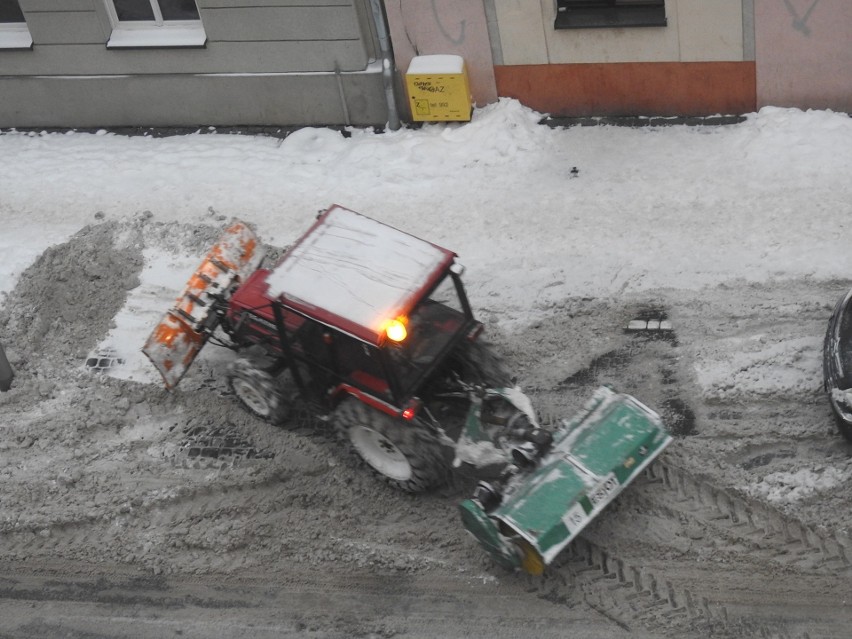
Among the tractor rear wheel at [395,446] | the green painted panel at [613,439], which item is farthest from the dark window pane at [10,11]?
the green painted panel at [613,439]

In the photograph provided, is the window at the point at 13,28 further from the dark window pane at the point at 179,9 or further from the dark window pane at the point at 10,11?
the dark window pane at the point at 179,9

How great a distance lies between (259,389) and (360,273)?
1.56 metres

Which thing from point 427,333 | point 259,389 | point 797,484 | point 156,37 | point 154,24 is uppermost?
point 154,24

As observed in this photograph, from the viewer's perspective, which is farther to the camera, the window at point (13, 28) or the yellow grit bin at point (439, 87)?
the window at point (13, 28)

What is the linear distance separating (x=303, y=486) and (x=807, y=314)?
4.51 m

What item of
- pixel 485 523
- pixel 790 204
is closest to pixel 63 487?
pixel 485 523

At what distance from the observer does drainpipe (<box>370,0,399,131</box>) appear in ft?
37.6

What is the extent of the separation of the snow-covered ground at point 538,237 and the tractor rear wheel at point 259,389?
86cm

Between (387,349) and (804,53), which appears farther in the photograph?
(804,53)

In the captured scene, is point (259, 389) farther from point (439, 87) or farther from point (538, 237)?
point (439, 87)

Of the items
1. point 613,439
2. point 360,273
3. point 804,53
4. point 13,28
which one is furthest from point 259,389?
point 13,28

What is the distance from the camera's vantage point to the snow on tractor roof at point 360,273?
7.26m

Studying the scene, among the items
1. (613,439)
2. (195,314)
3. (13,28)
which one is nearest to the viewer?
(613,439)

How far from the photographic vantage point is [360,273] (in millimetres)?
7547
